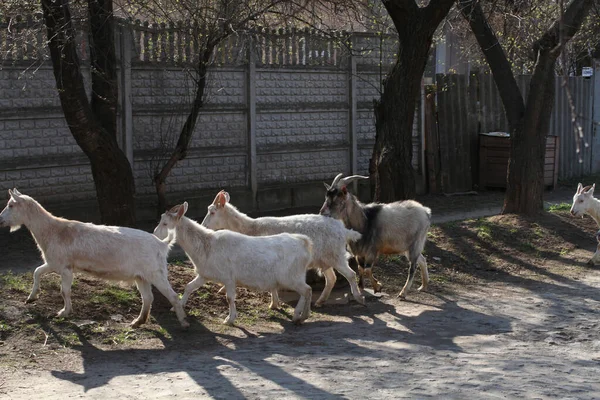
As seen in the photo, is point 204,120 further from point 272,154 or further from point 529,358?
point 529,358

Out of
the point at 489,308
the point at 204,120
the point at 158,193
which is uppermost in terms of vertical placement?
the point at 204,120

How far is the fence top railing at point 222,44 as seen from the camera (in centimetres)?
1203

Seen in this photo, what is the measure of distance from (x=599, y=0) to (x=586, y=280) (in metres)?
4.87

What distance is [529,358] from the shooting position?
7434 millimetres

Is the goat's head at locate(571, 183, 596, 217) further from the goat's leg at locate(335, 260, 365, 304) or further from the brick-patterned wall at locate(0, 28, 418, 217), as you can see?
the goat's leg at locate(335, 260, 365, 304)

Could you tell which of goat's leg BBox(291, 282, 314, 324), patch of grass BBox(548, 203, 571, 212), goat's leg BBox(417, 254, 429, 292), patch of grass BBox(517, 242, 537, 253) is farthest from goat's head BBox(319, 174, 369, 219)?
patch of grass BBox(548, 203, 571, 212)

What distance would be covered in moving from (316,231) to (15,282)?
3.22m

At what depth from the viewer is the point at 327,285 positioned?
31.2 ft

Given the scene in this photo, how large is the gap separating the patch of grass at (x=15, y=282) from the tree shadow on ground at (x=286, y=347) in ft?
4.11

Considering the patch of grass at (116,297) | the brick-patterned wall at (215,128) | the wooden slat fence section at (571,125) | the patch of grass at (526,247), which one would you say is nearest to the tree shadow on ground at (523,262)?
the patch of grass at (526,247)

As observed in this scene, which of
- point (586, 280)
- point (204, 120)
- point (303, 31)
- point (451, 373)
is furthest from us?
point (303, 31)

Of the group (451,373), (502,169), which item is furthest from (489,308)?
(502,169)

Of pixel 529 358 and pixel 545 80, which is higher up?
pixel 545 80

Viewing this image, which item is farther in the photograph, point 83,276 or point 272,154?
point 272,154
